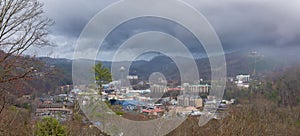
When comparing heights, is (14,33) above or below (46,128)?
above

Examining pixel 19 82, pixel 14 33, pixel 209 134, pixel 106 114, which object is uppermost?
pixel 14 33

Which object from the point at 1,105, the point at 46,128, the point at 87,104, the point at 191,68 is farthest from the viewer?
the point at 87,104

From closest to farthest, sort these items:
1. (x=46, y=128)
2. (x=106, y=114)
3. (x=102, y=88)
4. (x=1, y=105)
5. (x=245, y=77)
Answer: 1. (x=46, y=128)
2. (x=1, y=105)
3. (x=106, y=114)
4. (x=102, y=88)
5. (x=245, y=77)

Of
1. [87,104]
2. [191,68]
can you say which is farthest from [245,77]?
[191,68]

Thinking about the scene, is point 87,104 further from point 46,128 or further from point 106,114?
point 46,128

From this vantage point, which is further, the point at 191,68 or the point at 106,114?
the point at 106,114

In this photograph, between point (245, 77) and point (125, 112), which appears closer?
point (125, 112)

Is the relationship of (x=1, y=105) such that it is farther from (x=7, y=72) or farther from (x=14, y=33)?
(x=14, y=33)

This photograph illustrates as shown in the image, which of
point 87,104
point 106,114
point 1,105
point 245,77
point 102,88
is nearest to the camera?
point 1,105

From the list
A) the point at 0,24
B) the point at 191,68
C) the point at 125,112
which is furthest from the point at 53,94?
the point at 191,68
